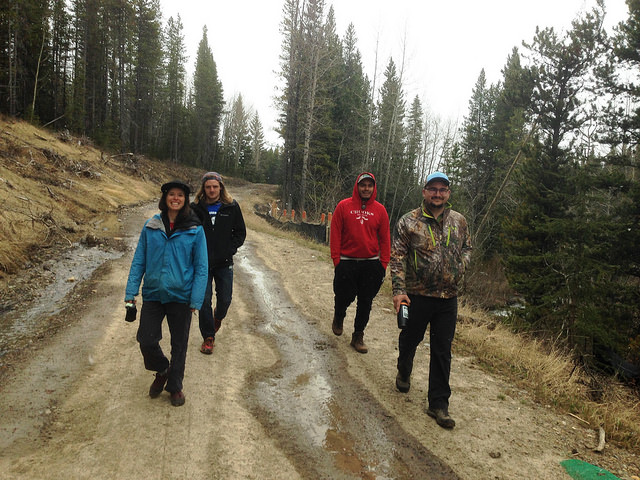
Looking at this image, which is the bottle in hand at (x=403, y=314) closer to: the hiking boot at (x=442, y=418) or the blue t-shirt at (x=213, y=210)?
the hiking boot at (x=442, y=418)

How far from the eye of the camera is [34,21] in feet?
91.4

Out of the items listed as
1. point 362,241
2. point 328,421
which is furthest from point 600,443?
point 362,241

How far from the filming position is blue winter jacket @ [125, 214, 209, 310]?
336 centimetres

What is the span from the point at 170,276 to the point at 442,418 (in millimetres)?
2784

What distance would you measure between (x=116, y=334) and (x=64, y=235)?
20.3 feet

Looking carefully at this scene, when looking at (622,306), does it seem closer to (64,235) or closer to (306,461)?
(306,461)

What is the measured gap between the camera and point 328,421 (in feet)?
11.6

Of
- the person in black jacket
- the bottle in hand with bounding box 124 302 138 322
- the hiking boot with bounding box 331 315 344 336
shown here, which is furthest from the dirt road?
the bottle in hand with bounding box 124 302 138 322

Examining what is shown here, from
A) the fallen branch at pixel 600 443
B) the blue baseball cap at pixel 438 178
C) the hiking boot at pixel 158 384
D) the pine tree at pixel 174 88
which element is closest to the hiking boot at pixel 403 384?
the fallen branch at pixel 600 443

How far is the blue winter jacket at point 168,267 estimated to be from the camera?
3355mm

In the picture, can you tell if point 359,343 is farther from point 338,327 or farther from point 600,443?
point 600,443

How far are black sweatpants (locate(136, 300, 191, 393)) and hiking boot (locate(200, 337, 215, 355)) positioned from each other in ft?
3.69

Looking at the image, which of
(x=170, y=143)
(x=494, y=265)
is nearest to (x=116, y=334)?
(x=494, y=265)

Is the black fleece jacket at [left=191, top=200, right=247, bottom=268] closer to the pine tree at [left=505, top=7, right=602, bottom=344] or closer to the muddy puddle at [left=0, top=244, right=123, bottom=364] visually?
the muddy puddle at [left=0, top=244, right=123, bottom=364]
